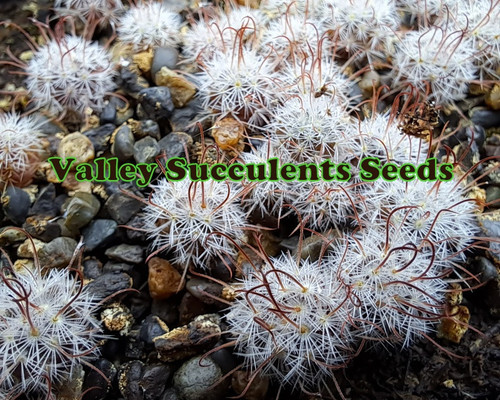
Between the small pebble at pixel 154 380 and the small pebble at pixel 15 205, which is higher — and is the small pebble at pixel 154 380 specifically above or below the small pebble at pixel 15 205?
below

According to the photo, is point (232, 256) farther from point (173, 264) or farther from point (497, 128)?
point (497, 128)

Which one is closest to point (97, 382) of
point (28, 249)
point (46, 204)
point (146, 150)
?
point (28, 249)

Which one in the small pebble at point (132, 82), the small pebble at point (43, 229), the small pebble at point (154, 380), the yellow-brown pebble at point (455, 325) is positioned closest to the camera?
the small pebble at point (154, 380)

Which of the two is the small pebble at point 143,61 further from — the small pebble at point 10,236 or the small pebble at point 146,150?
the small pebble at point 10,236

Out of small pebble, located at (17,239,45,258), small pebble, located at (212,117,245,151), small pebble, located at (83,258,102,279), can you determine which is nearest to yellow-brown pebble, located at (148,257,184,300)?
small pebble, located at (83,258,102,279)

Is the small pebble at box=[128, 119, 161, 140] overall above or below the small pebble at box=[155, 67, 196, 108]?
below

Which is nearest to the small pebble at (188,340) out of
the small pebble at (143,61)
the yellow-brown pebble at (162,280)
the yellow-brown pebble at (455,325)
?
the yellow-brown pebble at (162,280)

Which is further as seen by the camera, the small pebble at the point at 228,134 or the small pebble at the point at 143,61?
the small pebble at the point at 143,61

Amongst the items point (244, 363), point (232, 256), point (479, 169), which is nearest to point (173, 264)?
point (232, 256)

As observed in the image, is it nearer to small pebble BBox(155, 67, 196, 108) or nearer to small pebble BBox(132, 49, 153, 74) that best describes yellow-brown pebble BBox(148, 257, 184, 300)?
small pebble BBox(155, 67, 196, 108)
